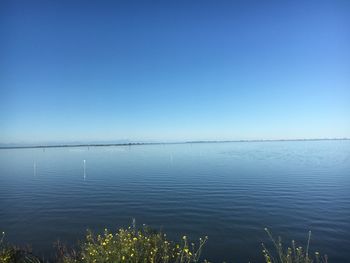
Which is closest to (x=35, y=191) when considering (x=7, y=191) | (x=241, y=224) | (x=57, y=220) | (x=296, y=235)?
(x=7, y=191)

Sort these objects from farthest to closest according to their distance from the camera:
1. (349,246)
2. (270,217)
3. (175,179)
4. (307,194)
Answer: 1. (175,179)
2. (307,194)
3. (270,217)
4. (349,246)

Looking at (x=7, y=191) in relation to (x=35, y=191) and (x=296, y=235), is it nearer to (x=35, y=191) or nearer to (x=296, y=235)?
(x=35, y=191)

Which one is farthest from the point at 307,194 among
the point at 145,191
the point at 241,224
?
the point at 145,191

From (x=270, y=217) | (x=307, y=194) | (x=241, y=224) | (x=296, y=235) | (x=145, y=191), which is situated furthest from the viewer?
(x=145, y=191)

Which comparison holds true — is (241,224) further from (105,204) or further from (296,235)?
(105,204)

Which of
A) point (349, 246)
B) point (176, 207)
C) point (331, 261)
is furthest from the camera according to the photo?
point (176, 207)

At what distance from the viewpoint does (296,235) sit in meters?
20.8

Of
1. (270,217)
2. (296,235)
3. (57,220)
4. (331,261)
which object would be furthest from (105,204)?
(331,261)

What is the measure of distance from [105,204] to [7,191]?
1744cm

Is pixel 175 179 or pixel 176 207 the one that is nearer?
pixel 176 207

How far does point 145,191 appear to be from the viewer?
3938 cm

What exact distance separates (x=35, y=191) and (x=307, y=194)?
109ft

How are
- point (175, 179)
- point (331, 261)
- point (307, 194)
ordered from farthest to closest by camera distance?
1. point (175, 179)
2. point (307, 194)
3. point (331, 261)

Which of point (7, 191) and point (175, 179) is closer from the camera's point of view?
point (7, 191)
